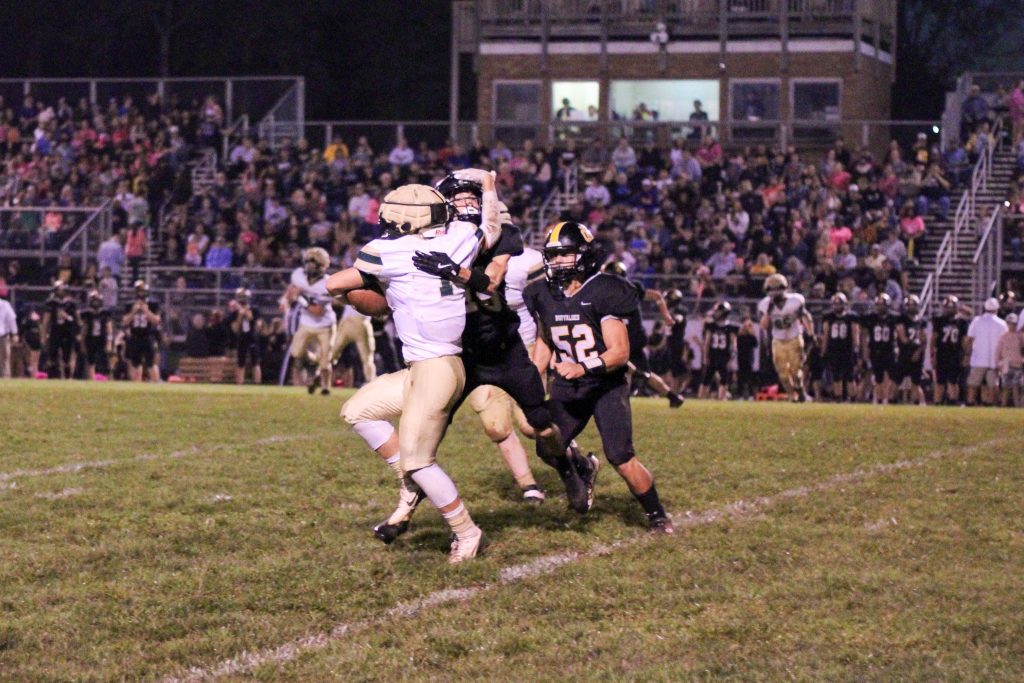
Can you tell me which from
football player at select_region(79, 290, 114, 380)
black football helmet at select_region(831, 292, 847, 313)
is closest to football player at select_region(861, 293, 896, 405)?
black football helmet at select_region(831, 292, 847, 313)

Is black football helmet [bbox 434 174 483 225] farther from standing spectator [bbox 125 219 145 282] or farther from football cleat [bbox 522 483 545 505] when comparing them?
standing spectator [bbox 125 219 145 282]

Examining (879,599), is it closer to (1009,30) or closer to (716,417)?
(716,417)

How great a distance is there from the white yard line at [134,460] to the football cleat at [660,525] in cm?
349

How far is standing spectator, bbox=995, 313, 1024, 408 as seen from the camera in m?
18.5

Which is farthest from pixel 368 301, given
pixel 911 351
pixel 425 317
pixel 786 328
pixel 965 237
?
pixel 965 237

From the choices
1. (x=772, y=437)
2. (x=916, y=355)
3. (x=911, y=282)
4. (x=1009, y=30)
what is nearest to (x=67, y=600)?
(x=772, y=437)

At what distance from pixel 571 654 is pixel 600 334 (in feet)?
8.41

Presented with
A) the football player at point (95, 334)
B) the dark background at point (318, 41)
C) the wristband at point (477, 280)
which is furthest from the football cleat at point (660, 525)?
the dark background at point (318, 41)

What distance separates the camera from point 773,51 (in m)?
29.0

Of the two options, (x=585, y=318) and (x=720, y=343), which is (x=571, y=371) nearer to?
(x=585, y=318)

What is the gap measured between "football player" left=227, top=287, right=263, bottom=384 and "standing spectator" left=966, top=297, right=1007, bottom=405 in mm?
9082

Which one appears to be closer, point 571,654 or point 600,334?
point 571,654

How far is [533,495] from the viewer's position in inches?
321

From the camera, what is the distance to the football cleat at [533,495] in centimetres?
815
